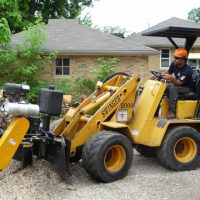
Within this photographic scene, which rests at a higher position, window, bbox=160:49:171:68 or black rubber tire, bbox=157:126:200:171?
window, bbox=160:49:171:68

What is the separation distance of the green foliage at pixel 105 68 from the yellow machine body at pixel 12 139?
36.1 feet

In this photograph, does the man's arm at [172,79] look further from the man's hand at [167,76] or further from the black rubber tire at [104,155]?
the black rubber tire at [104,155]

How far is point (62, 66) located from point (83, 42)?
133 centimetres

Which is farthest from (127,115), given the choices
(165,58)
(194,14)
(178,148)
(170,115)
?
(194,14)

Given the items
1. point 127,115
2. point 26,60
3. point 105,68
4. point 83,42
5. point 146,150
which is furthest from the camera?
point 83,42

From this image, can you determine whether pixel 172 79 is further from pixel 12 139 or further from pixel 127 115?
pixel 12 139

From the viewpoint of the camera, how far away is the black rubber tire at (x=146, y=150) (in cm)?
848

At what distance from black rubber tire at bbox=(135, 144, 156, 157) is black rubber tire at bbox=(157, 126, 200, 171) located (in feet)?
1.65

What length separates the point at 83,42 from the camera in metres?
18.9

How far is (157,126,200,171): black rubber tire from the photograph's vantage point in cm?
783

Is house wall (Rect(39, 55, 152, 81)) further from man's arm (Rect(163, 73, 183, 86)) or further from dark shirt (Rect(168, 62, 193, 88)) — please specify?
man's arm (Rect(163, 73, 183, 86))

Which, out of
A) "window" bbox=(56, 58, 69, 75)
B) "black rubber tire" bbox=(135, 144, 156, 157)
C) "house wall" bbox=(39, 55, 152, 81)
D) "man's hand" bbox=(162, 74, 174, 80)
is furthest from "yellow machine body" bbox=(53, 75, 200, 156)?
"window" bbox=(56, 58, 69, 75)

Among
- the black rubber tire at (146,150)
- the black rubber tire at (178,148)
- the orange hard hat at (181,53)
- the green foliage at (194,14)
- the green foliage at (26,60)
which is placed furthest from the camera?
the green foliage at (194,14)

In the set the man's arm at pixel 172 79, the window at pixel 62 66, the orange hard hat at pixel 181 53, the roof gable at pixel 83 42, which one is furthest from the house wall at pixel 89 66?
the man's arm at pixel 172 79
